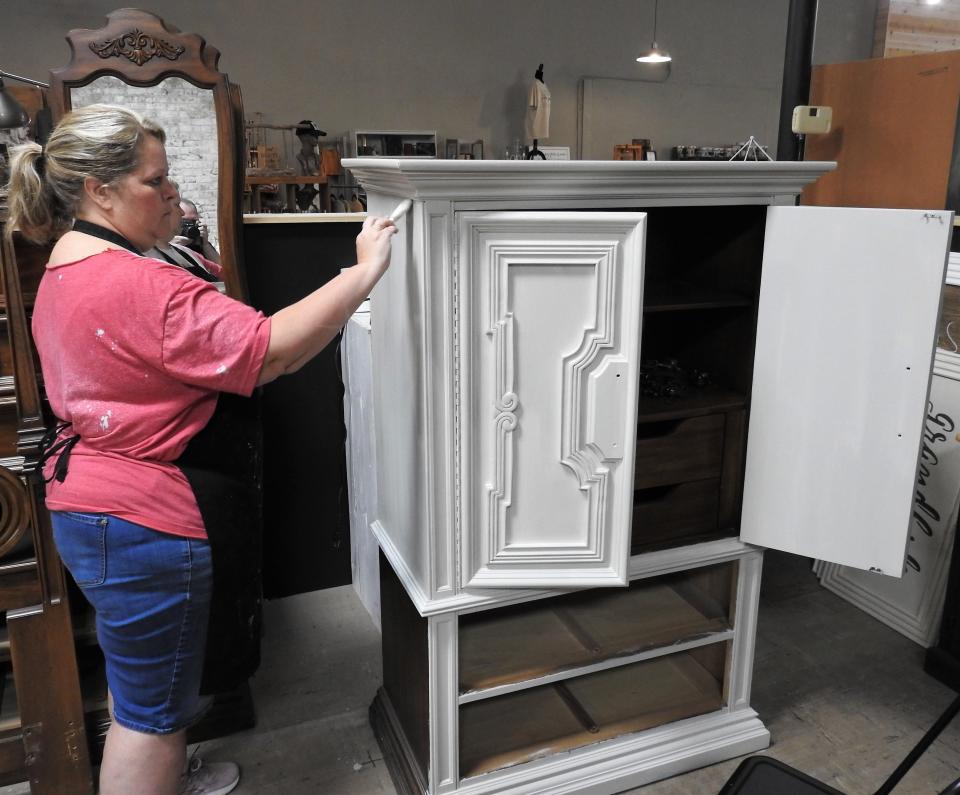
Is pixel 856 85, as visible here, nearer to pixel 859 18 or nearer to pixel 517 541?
pixel 517 541

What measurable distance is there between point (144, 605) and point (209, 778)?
88 centimetres

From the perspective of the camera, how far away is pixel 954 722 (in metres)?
2.38

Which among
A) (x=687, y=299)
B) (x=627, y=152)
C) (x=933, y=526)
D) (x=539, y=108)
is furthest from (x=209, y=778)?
(x=627, y=152)

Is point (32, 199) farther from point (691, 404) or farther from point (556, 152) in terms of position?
point (556, 152)

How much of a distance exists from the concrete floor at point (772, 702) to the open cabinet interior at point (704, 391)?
0.70 m

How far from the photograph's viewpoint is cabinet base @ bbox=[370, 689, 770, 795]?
2023 mm

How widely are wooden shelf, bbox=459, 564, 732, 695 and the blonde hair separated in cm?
138

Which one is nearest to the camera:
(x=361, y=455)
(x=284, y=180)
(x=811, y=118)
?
(x=361, y=455)

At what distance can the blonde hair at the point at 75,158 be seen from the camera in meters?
1.44

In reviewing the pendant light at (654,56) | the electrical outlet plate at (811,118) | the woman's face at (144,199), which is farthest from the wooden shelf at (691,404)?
the pendant light at (654,56)

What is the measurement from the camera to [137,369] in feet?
4.66

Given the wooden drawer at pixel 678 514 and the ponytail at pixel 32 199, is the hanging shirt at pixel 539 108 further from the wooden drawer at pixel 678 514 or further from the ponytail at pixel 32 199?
the ponytail at pixel 32 199

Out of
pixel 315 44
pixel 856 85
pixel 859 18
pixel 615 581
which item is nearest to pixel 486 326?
pixel 615 581

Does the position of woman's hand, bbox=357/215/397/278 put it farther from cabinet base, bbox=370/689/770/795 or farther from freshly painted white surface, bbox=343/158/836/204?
cabinet base, bbox=370/689/770/795
